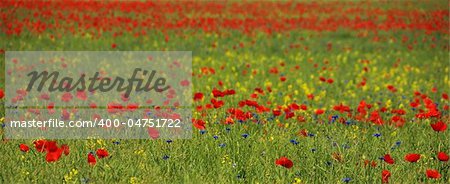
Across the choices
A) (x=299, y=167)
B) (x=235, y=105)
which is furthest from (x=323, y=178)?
(x=235, y=105)

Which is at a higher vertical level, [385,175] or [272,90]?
[272,90]

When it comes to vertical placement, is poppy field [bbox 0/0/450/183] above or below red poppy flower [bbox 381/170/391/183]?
above

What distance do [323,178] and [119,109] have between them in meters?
2.31

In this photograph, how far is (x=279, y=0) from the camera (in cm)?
2536

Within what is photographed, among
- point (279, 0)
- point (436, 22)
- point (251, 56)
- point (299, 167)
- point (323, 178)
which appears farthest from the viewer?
point (279, 0)

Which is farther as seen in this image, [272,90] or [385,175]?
[272,90]

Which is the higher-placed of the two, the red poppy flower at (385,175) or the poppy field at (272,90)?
the poppy field at (272,90)

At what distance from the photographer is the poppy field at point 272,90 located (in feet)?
13.8

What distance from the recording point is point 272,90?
895 centimetres

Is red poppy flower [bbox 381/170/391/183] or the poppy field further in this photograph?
the poppy field

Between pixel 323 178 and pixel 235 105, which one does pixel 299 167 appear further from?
pixel 235 105

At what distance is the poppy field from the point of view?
4203 mm

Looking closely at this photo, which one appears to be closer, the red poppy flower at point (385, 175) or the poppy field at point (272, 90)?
the red poppy flower at point (385, 175)

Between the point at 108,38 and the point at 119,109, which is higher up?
the point at 108,38
